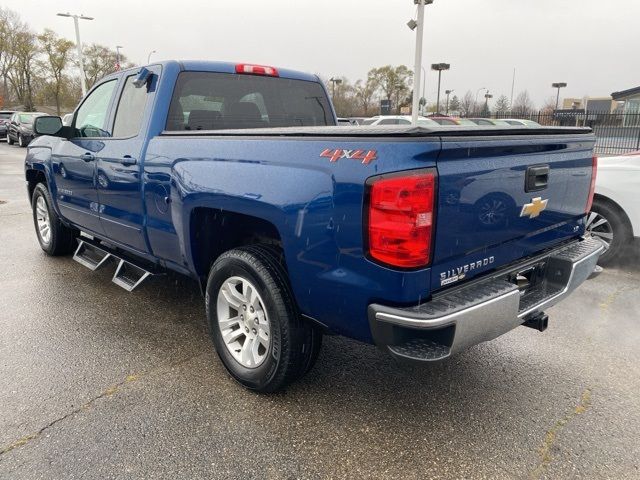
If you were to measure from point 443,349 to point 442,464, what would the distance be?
62 centimetres

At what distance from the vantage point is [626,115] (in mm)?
20719

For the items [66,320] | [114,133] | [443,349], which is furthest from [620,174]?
[66,320]

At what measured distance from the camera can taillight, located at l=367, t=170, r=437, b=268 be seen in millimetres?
2033

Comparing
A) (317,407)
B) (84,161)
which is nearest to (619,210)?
(317,407)

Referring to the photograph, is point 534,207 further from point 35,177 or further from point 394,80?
point 394,80

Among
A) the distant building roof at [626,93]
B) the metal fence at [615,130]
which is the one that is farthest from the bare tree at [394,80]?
the metal fence at [615,130]

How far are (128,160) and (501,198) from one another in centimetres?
258

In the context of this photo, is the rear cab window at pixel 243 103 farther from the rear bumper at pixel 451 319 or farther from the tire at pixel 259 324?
the rear bumper at pixel 451 319

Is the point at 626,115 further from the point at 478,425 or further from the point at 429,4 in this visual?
the point at 478,425

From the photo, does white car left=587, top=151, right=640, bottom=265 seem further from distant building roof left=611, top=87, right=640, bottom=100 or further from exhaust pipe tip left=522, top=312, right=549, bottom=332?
distant building roof left=611, top=87, right=640, bottom=100

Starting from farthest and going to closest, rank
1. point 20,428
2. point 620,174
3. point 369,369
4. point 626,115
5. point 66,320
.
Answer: point 626,115 < point 620,174 < point 66,320 < point 369,369 < point 20,428

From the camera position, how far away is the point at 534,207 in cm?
264

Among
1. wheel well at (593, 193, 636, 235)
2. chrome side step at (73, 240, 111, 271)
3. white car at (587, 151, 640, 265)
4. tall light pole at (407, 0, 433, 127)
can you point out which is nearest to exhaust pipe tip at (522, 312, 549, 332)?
white car at (587, 151, 640, 265)

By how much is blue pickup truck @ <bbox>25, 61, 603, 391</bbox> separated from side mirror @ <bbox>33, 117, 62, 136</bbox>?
668mm
